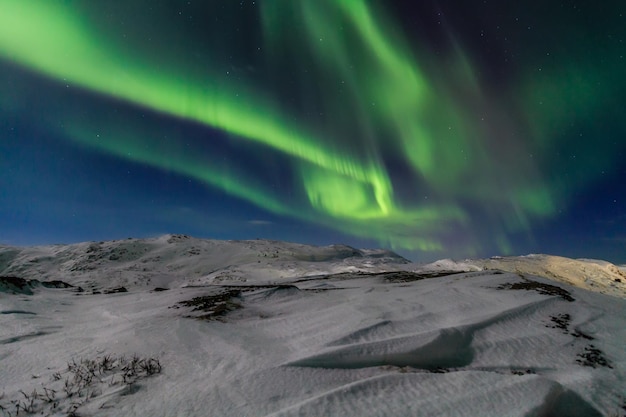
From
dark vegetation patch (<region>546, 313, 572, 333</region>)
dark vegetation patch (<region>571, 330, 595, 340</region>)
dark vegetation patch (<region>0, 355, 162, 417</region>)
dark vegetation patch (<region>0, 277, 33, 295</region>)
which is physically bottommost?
dark vegetation patch (<region>0, 355, 162, 417</region>)

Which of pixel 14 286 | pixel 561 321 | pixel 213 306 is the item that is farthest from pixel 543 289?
pixel 14 286

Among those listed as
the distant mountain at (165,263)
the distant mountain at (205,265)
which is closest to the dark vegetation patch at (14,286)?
the distant mountain at (205,265)

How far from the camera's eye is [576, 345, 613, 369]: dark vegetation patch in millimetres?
5285

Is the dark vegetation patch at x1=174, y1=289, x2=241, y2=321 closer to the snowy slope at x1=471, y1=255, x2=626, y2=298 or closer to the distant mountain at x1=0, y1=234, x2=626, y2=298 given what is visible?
the distant mountain at x1=0, y1=234, x2=626, y2=298

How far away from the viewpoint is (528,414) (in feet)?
11.5

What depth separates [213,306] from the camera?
1000cm

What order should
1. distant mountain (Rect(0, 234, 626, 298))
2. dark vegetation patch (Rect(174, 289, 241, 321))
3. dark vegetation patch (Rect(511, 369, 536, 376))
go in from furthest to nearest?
distant mountain (Rect(0, 234, 626, 298)) → dark vegetation patch (Rect(174, 289, 241, 321)) → dark vegetation patch (Rect(511, 369, 536, 376))

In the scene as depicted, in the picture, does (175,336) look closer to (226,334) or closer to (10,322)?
(226,334)

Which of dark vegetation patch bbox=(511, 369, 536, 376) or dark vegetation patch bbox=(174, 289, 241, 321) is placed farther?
dark vegetation patch bbox=(174, 289, 241, 321)

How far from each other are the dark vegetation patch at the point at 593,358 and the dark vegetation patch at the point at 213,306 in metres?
7.29

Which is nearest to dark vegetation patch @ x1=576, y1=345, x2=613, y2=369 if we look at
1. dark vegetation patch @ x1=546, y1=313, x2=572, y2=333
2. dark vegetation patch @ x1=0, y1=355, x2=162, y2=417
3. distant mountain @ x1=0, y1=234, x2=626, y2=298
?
dark vegetation patch @ x1=546, y1=313, x2=572, y2=333

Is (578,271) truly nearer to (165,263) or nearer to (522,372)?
(522,372)

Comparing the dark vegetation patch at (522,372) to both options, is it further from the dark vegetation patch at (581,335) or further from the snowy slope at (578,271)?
the snowy slope at (578,271)

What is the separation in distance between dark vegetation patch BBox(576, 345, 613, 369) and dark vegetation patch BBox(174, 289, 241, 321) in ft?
23.9
